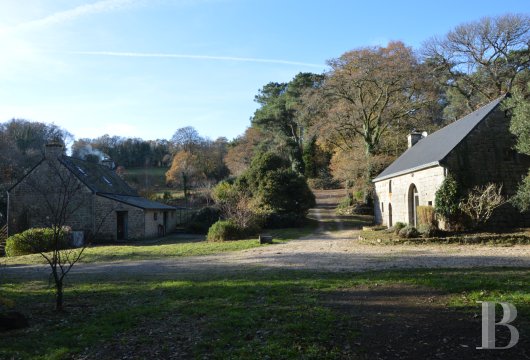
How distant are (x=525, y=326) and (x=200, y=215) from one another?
91.4 feet

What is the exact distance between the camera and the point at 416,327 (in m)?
5.72

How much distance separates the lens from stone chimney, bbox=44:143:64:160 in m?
29.5

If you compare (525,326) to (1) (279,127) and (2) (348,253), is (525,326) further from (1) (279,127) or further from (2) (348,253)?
(1) (279,127)

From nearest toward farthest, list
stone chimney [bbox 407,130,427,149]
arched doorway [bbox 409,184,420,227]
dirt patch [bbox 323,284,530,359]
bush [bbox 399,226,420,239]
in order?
dirt patch [bbox 323,284,530,359] < bush [bbox 399,226,420,239] < arched doorway [bbox 409,184,420,227] < stone chimney [bbox 407,130,427,149]

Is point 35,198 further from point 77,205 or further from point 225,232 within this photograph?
point 225,232

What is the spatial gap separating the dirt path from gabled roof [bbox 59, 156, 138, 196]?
47.8 ft

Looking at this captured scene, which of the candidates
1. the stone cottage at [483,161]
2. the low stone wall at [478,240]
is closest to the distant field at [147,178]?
the stone cottage at [483,161]

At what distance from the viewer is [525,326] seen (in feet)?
18.1

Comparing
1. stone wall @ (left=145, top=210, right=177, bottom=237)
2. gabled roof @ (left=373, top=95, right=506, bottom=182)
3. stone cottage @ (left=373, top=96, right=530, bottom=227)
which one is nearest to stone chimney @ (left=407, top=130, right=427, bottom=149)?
gabled roof @ (left=373, top=95, right=506, bottom=182)

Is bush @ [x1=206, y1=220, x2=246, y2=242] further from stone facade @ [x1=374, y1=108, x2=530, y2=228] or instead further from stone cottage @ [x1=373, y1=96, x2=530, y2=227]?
stone facade @ [x1=374, y1=108, x2=530, y2=228]

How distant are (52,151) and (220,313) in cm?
2688

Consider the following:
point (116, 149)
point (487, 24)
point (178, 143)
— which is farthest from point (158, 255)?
point (116, 149)

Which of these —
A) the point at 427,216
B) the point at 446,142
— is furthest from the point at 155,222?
the point at 446,142

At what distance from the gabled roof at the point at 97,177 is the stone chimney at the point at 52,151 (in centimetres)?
42
